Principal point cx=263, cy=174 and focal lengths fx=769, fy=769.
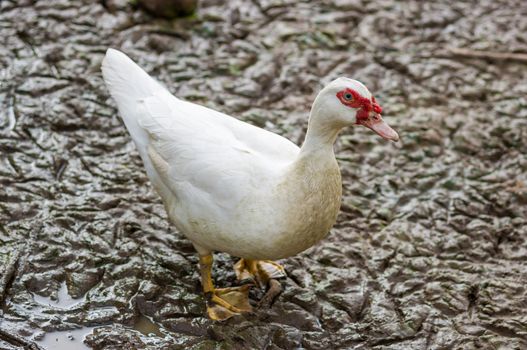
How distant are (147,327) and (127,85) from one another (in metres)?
1.54

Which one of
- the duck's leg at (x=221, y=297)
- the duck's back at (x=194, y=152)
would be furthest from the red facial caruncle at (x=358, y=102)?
the duck's leg at (x=221, y=297)

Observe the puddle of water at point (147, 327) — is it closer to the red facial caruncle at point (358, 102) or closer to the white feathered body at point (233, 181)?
the white feathered body at point (233, 181)

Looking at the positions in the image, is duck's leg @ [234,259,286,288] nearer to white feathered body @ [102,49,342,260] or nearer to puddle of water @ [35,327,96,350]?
white feathered body @ [102,49,342,260]

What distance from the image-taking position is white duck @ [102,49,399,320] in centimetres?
418

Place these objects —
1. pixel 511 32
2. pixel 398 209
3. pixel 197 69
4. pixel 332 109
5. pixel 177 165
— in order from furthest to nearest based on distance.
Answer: pixel 511 32 → pixel 197 69 → pixel 398 209 → pixel 177 165 → pixel 332 109

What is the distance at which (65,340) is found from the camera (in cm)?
433

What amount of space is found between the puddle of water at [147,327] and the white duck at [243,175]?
0.35m

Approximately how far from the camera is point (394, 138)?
4.23 m

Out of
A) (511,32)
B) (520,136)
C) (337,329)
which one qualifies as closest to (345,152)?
(520,136)

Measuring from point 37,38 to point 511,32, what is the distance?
4.46 metres

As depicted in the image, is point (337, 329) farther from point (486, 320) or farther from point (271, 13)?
point (271, 13)

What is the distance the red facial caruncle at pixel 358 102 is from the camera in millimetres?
4100

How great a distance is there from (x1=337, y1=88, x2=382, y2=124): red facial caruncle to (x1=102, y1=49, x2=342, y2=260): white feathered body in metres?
0.29

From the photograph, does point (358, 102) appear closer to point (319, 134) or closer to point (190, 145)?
point (319, 134)
